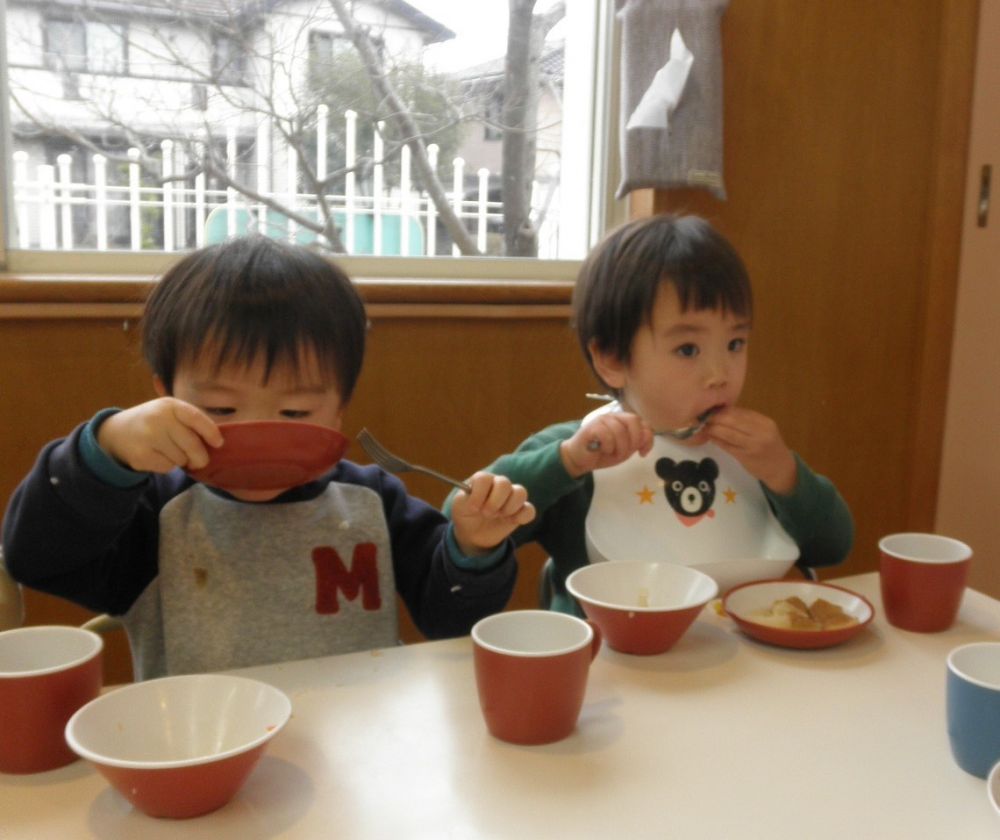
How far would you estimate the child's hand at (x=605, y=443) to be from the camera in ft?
3.78

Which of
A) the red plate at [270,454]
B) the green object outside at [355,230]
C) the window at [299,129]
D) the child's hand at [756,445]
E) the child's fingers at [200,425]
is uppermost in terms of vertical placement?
the window at [299,129]

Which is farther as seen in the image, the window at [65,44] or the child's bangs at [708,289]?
the window at [65,44]

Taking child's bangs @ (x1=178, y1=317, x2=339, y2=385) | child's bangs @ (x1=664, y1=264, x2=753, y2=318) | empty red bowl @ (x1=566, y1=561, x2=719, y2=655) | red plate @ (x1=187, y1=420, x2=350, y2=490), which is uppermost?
child's bangs @ (x1=664, y1=264, x2=753, y2=318)

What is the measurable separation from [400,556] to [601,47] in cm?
136

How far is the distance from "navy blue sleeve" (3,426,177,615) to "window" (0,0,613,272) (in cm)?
91

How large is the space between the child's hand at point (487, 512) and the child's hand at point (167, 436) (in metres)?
0.26

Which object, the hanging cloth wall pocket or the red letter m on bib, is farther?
the hanging cloth wall pocket

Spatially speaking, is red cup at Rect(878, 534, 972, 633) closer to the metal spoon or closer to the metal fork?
the metal spoon

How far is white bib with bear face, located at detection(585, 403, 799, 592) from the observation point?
1231 mm

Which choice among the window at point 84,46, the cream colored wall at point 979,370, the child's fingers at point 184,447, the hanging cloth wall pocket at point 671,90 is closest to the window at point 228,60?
the window at point 84,46

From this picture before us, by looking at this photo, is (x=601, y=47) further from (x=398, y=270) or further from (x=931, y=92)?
(x=931, y=92)

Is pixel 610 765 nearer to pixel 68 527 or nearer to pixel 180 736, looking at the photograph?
pixel 180 736

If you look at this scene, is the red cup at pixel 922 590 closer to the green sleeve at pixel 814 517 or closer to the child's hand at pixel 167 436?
the green sleeve at pixel 814 517

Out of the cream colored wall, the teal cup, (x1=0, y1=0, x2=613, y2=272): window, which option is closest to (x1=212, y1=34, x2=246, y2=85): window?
(x1=0, y1=0, x2=613, y2=272): window
